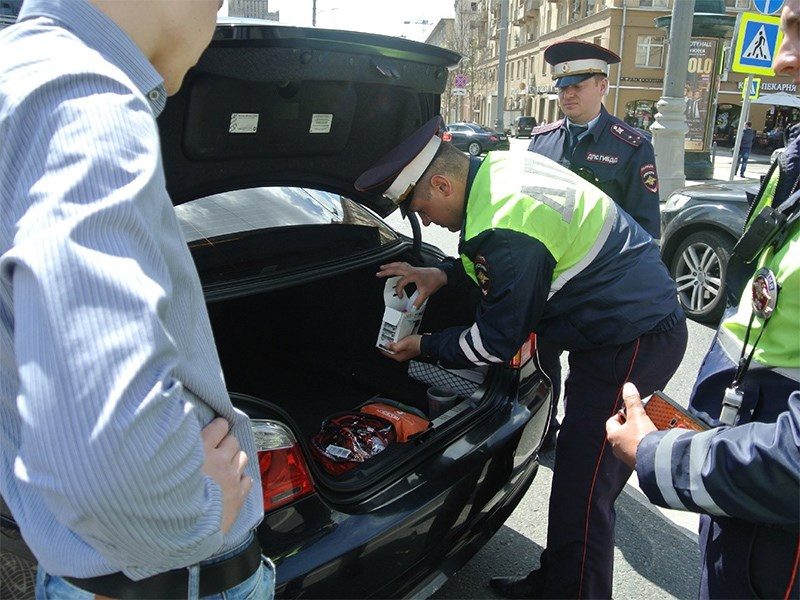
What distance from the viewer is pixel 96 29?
80 cm

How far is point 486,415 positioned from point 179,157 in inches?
53.6

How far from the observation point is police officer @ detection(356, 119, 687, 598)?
1.88 m

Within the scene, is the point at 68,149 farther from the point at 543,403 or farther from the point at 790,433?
the point at 543,403

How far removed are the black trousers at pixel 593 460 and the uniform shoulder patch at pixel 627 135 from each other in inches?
62.3

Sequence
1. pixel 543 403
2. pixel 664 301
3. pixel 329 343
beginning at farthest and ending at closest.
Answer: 1. pixel 329 343
2. pixel 543 403
3. pixel 664 301

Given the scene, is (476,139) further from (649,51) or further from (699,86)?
(649,51)

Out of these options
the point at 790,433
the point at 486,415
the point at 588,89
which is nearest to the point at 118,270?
the point at 790,433

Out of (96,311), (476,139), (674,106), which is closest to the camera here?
(96,311)

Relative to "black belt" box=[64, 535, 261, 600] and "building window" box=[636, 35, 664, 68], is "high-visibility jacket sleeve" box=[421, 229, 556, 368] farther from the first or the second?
"building window" box=[636, 35, 664, 68]

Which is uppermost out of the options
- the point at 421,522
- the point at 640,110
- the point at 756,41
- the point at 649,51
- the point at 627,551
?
the point at 649,51

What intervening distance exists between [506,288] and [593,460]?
2.26 feet

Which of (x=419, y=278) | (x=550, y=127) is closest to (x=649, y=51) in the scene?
(x=550, y=127)

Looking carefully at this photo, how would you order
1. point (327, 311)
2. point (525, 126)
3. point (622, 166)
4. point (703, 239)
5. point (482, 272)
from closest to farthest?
point (482, 272), point (327, 311), point (622, 166), point (703, 239), point (525, 126)

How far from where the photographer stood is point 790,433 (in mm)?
1067
